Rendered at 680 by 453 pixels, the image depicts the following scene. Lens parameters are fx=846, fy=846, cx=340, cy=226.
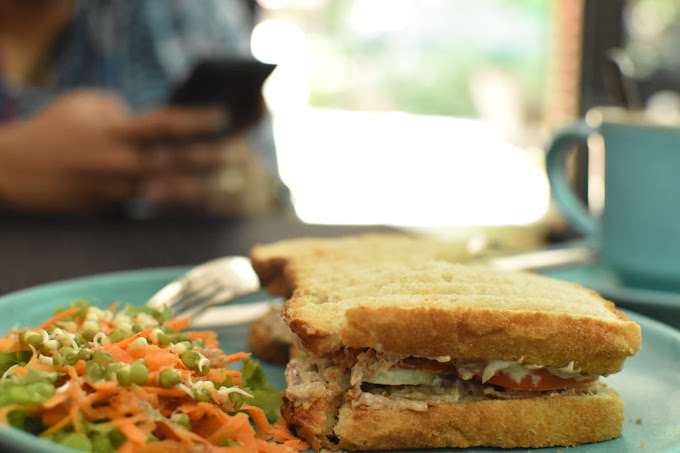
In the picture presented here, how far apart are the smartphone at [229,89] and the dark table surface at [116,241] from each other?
396 mm

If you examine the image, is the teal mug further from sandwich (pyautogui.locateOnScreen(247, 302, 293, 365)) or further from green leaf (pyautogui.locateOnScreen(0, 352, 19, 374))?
green leaf (pyautogui.locateOnScreen(0, 352, 19, 374))

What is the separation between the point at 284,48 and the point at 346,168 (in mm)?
1400

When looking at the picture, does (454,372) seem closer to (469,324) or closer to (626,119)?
(469,324)

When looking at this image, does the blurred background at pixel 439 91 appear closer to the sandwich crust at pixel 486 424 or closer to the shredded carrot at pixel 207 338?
the shredded carrot at pixel 207 338

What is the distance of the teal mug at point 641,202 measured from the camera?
57.4 inches

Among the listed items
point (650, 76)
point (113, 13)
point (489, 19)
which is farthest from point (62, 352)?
point (489, 19)

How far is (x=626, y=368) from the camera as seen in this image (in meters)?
1.09

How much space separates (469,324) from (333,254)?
477 millimetres

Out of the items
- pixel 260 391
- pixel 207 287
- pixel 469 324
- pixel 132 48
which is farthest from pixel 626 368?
pixel 132 48

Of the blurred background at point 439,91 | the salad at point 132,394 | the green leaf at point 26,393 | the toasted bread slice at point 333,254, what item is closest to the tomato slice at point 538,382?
the salad at point 132,394

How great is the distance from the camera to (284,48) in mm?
8773

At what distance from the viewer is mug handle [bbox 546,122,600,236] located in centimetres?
175

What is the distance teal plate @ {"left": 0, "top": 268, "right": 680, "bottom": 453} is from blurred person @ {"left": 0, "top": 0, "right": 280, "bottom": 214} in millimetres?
1123

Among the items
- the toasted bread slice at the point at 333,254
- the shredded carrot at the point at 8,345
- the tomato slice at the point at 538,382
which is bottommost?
the tomato slice at the point at 538,382
